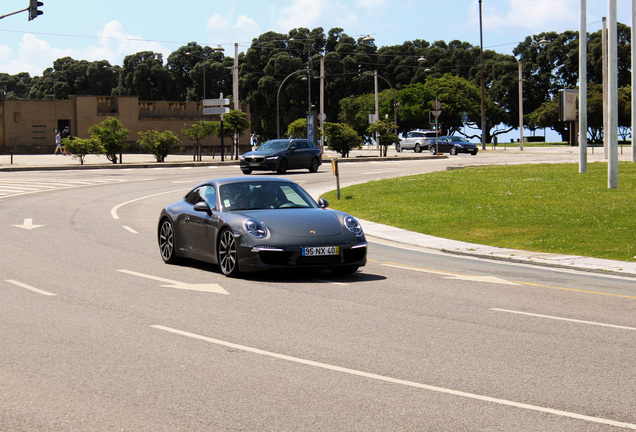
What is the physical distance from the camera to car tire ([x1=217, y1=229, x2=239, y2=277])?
38.8 ft

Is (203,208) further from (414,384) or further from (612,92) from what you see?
(612,92)

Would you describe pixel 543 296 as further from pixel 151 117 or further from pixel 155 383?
pixel 151 117

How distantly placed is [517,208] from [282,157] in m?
21.4

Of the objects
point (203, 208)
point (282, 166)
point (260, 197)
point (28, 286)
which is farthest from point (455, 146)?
point (28, 286)

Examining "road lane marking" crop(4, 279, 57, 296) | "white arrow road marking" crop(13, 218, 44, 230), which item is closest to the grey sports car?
"road lane marking" crop(4, 279, 57, 296)

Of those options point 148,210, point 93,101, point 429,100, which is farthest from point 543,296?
point 429,100

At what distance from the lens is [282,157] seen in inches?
1626

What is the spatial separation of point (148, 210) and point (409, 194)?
7796 millimetres

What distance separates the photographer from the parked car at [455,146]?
6944 cm

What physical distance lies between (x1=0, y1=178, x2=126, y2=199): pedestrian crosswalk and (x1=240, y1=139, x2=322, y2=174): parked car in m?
6.06

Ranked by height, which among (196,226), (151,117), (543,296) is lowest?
(543,296)

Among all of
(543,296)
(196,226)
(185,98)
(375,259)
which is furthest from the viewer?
(185,98)

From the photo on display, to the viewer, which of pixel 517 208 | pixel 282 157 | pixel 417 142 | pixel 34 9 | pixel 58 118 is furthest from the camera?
pixel 417 142

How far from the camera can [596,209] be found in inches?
784
